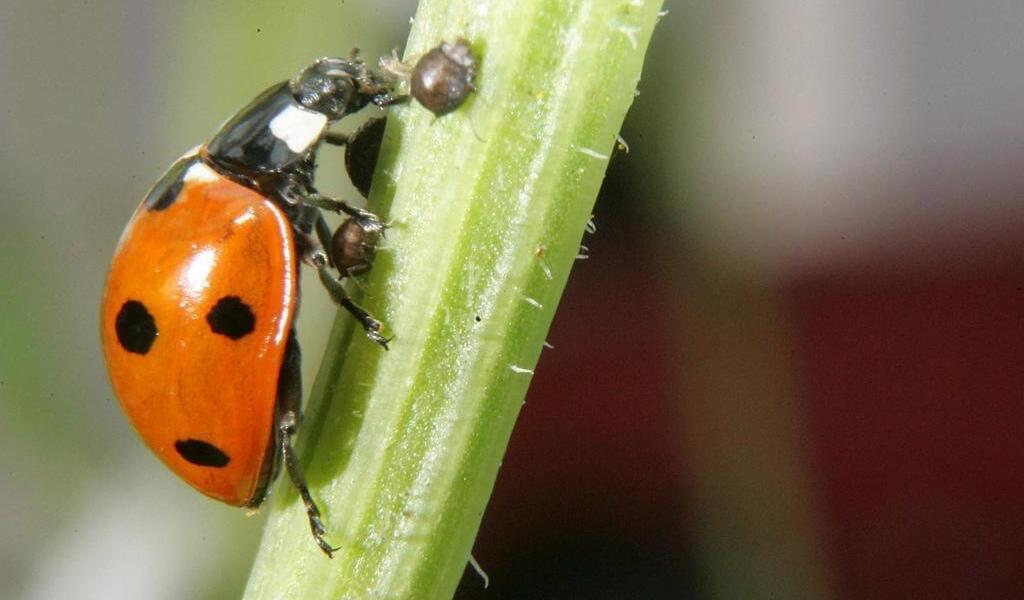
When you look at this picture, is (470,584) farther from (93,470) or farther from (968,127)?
(968,127)

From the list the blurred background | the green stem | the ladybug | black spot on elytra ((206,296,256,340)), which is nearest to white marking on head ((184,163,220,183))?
the ladybug

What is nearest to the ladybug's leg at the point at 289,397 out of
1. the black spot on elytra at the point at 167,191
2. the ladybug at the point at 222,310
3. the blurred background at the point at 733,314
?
the ladybug at the point at 222,310

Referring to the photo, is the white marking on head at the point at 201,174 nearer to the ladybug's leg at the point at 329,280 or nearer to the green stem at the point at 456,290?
the ladybug's leg at the point at 329,280

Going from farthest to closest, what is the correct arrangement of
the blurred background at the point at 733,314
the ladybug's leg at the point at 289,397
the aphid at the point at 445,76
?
1. the blurred background at the point at 733,314
2. the ladybug's leg at the point at 289,397
3. the aphid at the point at 445,76

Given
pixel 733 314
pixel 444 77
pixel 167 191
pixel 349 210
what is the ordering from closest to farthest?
pixel 444 77, pixel 349 210, pixel 167 191, pixel 733 314

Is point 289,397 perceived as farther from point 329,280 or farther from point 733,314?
point 733,314

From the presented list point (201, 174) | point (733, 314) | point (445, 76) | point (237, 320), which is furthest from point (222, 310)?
point (733, 314)

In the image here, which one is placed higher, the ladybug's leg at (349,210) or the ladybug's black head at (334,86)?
the ladybug's black head at (334,86)

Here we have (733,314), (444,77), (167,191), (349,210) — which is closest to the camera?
(444,77)
